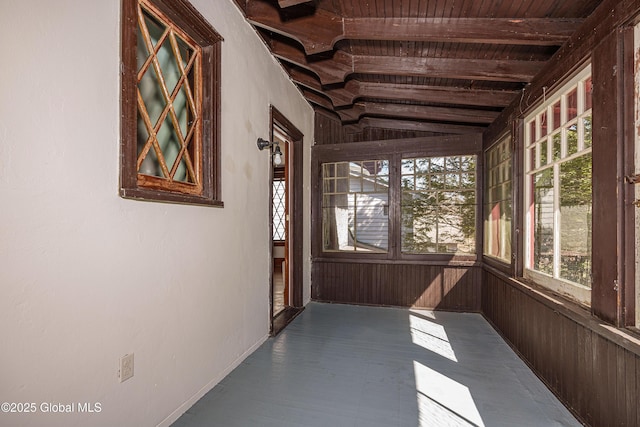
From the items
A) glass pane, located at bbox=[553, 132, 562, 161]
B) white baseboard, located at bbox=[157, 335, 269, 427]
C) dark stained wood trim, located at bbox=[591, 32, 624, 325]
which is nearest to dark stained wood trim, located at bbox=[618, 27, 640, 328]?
dark stained wood trim, located at bbox=[591, 32, 624, 325]

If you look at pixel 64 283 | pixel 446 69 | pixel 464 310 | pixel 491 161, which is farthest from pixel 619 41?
pixel 464 310

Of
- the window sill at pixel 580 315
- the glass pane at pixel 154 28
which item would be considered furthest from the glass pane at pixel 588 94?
the glass pane at pixel 154 28

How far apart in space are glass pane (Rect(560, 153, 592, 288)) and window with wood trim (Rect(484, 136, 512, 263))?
2.61 feet

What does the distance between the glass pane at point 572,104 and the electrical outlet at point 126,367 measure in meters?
2.84

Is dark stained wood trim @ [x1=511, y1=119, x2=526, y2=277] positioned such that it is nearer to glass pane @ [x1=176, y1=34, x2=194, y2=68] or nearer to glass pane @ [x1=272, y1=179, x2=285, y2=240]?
glass pane @ [x1=176, y1=34, x2=194, y2=68]

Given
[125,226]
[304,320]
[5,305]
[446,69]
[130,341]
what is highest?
[446,69]

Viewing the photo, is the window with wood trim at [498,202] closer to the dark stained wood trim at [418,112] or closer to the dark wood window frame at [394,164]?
the dark wood window frame at [394,164]

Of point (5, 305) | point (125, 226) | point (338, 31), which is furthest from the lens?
point (338, 31)

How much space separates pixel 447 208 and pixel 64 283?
3.72 meters

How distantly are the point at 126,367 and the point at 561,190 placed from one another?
279 centimetres

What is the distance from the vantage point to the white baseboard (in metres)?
1.65

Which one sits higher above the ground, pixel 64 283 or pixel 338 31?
pixel 338 31

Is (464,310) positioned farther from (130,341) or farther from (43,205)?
(43,205)

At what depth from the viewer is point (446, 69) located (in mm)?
2486
